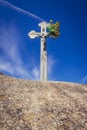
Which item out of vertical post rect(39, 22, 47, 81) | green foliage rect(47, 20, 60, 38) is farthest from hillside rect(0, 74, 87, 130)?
green foliage rect(47, 20, 60, 38)

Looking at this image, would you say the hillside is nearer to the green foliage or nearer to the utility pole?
the utility pole

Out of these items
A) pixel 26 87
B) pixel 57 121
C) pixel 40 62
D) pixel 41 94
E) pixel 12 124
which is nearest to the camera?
pixel 12 124

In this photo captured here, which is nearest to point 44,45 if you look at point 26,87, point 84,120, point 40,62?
point 40,62

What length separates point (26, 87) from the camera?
15984 mm

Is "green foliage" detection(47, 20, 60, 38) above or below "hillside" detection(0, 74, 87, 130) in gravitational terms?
above

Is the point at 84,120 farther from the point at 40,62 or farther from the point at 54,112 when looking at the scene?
the point at 40,62

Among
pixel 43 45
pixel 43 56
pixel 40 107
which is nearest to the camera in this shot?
pixel 40 107

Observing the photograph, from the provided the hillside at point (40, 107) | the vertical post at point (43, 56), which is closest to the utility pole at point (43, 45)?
the vertical post at point (43, 56)

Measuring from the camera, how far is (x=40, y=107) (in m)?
12.9

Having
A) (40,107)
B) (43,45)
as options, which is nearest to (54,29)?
(43,45)

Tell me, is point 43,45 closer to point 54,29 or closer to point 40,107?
point 54,29

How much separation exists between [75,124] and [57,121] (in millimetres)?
865

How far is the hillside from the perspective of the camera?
37.3 ft

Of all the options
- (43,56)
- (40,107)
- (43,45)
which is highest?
(43,45)
